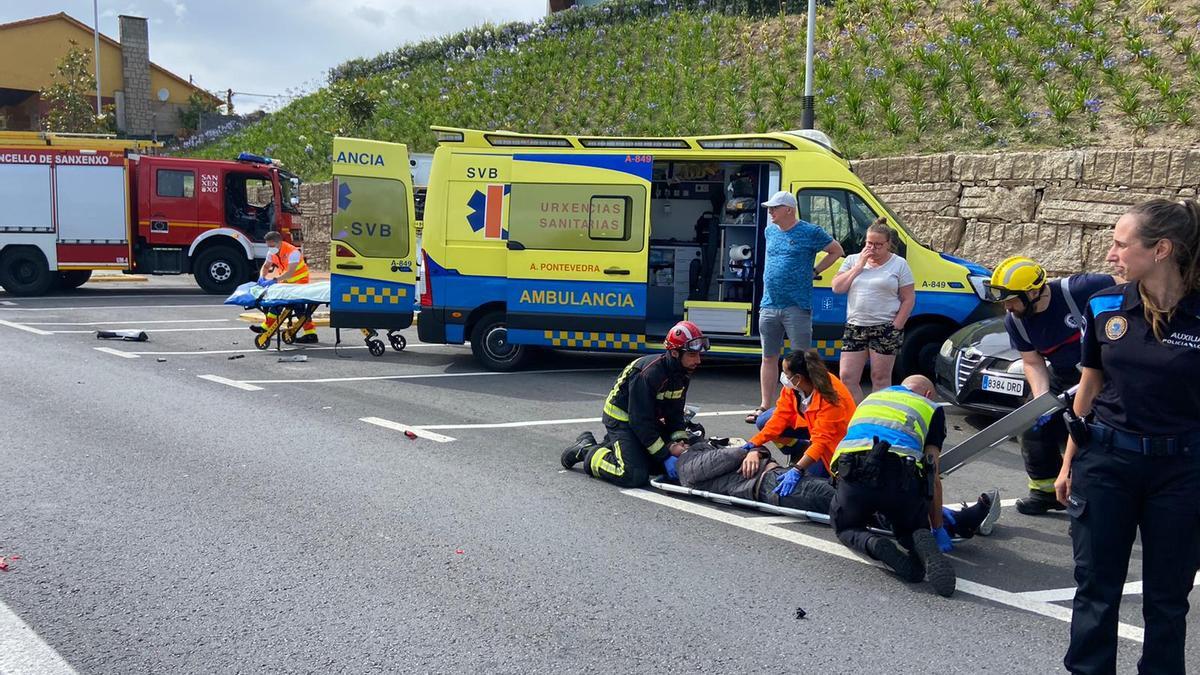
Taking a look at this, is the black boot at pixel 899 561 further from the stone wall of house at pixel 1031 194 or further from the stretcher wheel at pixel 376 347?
the stone wall of house at pixel 1031 194

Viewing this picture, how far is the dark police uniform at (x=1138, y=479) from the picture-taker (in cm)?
322

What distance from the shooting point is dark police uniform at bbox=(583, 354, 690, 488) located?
6.44m

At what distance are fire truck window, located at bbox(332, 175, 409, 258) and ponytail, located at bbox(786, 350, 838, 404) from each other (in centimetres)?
671

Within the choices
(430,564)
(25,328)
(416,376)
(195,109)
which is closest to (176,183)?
(25,328)

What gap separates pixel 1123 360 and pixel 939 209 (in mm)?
12775

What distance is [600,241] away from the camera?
10.6m

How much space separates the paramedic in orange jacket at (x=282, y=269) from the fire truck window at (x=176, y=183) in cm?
759

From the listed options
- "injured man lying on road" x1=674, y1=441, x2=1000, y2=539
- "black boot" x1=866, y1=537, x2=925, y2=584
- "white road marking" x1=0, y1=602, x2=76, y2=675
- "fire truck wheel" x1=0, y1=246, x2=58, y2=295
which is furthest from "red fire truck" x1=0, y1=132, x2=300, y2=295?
"black boot" x1=866, y1=537, x2=925, y2=584

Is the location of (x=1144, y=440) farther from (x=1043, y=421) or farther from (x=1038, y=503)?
(x=1038, y=503)

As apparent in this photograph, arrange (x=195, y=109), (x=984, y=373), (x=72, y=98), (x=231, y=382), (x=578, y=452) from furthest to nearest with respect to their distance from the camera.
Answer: (x=195, y=109) → (x=72, y=98) → (x=231, y=382) → (x=984, y=373) → (x=578, y=452)

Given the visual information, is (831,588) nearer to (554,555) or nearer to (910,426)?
(910,426)

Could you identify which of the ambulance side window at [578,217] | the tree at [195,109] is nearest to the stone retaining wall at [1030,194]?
the ambulance side window at [578,217]

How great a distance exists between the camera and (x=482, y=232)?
10.9m

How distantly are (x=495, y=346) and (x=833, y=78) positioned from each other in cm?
1186
